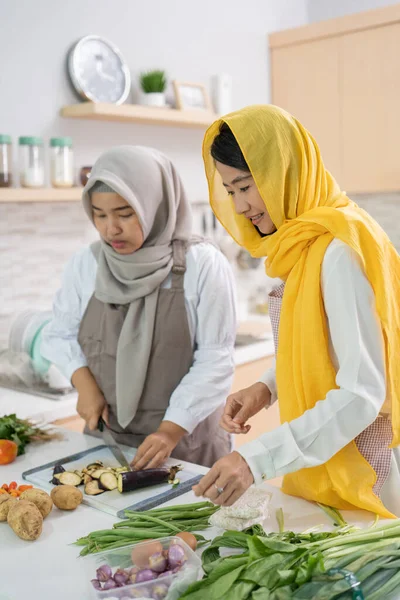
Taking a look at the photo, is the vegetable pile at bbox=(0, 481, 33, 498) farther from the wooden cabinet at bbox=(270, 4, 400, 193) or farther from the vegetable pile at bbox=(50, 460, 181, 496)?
the wooden cabinet at bbox=(270, 4, 400, 193)

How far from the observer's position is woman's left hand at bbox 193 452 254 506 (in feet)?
3.97

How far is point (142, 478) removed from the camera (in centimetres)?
149

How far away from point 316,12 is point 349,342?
A: 11.4 ft

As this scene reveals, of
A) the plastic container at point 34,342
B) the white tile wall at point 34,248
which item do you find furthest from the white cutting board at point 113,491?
the white tile wall at point 34,248

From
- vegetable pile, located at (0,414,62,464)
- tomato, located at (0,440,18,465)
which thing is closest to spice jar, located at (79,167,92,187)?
vegetable pile, located at (0,414,62,464)

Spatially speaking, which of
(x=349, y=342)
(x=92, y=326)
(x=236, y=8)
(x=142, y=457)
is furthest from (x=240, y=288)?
(x=349, y=342)

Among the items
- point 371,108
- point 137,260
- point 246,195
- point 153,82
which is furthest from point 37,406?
point 371,108

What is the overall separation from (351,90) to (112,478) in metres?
2.67

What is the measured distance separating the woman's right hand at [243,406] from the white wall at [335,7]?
319cm

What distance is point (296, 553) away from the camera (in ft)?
3.43

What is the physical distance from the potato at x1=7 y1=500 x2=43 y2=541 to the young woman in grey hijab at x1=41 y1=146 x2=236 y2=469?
19.2 inches

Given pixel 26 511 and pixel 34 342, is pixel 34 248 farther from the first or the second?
pixel 26 511

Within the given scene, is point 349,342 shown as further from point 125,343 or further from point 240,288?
point 240,288

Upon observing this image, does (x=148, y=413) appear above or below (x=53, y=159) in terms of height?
below
